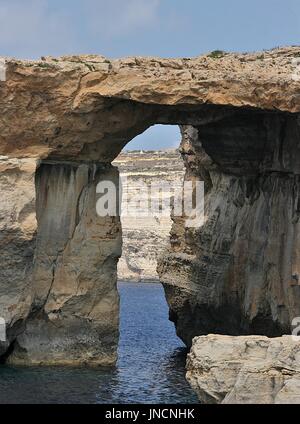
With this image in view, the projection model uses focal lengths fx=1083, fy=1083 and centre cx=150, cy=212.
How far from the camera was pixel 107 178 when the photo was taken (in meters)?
40.8

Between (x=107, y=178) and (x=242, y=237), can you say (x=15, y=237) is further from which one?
(x=242, y=237)

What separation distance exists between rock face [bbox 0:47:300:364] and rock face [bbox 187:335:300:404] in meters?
12.4

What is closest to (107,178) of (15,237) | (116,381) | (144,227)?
(15,237)

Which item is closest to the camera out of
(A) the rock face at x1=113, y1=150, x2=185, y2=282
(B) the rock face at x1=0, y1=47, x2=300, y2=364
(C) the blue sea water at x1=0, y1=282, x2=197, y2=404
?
(C) the blue sea water at x1=0, y1=282, x2=197, y2=404

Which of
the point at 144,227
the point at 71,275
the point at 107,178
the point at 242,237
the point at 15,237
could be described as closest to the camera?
the point at 15,237

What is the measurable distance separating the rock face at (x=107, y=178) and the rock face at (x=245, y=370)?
12.4 meters

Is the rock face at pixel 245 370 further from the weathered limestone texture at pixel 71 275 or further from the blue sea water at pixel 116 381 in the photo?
the weathered limestone texture at pixel 71 275

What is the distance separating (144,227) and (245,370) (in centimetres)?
7817

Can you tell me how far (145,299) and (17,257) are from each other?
2219 inches

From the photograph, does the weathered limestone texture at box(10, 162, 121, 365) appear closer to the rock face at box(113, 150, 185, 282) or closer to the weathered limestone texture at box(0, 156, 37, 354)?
the weathered limestone texture at box(0, 156, 37, 354)

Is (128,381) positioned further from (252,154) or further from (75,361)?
(252,154)

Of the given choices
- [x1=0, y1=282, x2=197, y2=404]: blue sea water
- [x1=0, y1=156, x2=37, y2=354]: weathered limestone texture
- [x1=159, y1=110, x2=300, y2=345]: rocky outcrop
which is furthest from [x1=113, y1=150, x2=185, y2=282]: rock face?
[x1=0, y1=156, x2=37, y2=354]: weathered limestone texture

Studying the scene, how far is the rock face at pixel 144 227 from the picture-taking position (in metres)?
101

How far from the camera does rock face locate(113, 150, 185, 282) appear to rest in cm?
10075
